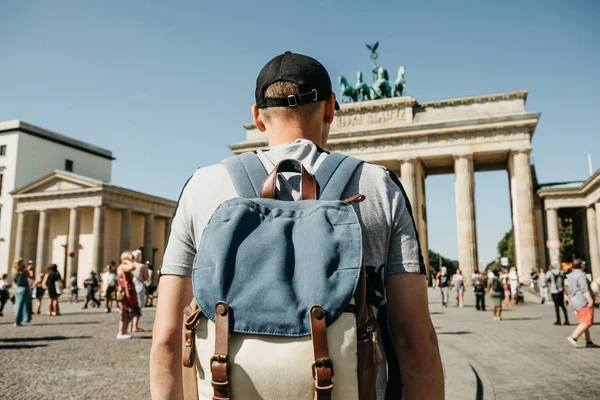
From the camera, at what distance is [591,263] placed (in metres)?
40.2

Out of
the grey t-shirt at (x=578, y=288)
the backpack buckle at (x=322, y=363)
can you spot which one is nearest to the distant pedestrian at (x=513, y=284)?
the grey t-shirt at (x=578, y=288)

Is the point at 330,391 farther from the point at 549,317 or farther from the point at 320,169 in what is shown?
the point at 549,317

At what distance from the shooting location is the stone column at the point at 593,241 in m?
39.5

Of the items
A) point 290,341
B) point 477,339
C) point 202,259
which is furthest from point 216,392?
point 477,339

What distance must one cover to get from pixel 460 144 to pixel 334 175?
1793 inches

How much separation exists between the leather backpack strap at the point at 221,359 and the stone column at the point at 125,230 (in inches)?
2126

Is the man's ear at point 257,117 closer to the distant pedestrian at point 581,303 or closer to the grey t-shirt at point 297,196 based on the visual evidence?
the grey t-shirt at point 297,196

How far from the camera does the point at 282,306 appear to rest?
1.29 meters

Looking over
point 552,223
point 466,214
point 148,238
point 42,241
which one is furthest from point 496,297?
point 42,241

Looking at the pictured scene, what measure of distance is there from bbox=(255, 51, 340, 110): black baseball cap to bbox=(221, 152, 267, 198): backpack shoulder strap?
23 centimetres

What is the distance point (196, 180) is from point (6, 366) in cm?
859

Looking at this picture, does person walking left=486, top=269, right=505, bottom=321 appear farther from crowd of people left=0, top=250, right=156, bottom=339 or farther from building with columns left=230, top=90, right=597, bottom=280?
building with columns left=230, top=90, right=597, bottom=280

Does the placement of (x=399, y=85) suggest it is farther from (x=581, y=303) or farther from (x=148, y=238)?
(x=581, y=303)

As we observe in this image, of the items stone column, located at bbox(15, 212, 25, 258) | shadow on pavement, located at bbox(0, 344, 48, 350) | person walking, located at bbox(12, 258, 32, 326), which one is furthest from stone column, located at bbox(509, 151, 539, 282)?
stone column, located at bbox(15, 212, 25, 258)
